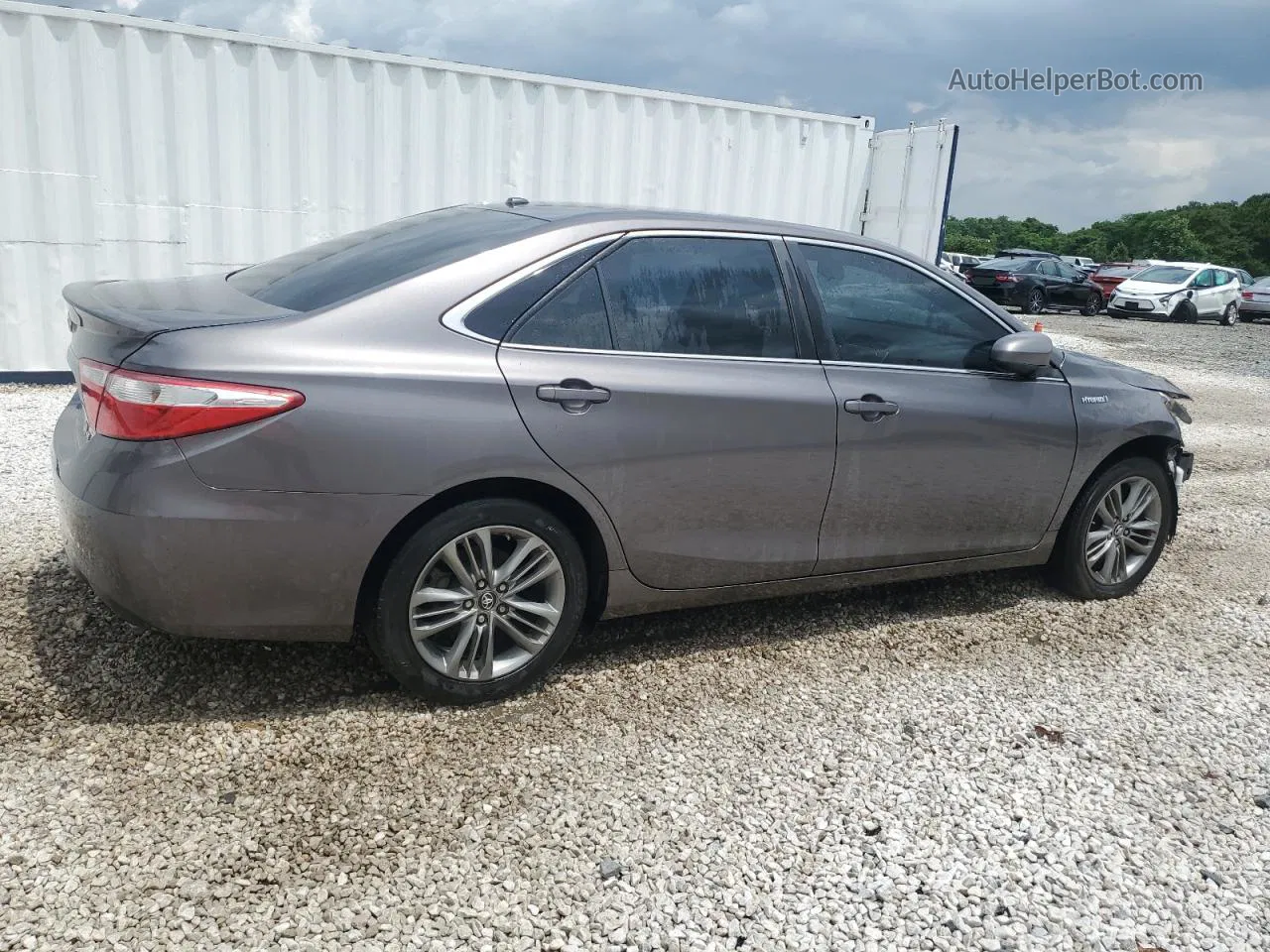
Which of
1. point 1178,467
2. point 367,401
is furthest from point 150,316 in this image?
point 1178,467

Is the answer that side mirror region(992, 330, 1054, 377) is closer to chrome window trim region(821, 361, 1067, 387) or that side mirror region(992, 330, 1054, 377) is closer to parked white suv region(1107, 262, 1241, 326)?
chrome window trim region(821, 361, 1067, 387)

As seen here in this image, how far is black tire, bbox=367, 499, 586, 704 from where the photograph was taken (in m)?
3.14

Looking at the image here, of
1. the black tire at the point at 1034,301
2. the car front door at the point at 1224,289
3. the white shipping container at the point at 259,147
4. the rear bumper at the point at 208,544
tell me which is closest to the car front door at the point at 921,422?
the rear bumper at the point at 208,544

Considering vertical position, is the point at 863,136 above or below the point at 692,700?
above

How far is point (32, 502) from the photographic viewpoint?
5.21 m

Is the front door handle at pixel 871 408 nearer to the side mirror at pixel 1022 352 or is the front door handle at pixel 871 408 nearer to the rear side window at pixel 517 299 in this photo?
the side mirror at pixel 1022 352

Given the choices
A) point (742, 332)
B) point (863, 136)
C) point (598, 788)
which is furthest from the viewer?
point (863, 136)

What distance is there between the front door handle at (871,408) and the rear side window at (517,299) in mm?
1121

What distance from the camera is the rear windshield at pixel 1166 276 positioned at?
26.6 metres

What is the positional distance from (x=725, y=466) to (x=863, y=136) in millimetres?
8692

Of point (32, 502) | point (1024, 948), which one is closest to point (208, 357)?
point (1024, 948)

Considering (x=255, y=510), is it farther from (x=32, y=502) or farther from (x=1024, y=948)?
(x=32, y=502)

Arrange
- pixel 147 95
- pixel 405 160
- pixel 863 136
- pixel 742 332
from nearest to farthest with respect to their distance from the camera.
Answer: pixel 742 332
pixel 147 95
pixel 405 160
pixel 863 136

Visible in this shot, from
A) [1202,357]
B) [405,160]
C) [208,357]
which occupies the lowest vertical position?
[1202,357]
